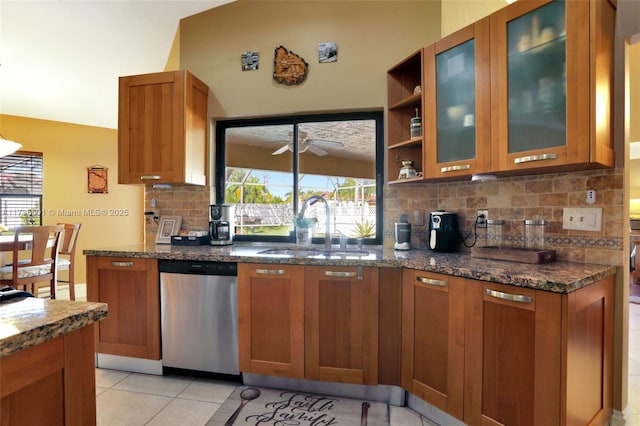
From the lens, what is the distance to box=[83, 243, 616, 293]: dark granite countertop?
1393mm

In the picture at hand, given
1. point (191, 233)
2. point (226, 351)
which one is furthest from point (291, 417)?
point (191, 233)

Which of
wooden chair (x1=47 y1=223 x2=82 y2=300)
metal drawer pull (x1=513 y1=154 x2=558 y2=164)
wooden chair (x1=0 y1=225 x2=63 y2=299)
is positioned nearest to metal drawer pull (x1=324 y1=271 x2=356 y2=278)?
metal drawer pull (x1=513 y1=154 x2=558 y2=164)

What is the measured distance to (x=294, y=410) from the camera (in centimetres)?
193

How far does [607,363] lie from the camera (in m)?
1.65

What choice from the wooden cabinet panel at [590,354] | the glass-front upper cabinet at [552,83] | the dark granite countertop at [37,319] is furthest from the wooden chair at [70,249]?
the wooden cabinet panel at [590,354]

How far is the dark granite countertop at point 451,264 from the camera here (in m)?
1.39

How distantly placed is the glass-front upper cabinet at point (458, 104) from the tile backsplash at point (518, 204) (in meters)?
0.38

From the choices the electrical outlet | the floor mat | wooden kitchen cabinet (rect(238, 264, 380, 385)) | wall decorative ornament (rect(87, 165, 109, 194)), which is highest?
wall decorative ornament (rect(87, 165, 109, 194))

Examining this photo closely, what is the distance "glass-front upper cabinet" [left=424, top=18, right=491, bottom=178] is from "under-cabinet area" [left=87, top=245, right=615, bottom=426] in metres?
0.58

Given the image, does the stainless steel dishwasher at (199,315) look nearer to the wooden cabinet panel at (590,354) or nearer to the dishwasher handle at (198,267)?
the dishwasher handle at (198,267)

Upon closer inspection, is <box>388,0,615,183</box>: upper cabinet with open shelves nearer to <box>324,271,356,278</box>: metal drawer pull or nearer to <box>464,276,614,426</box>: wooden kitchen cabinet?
<box>464,276,614,426</box>: wooden kitchen cabinet

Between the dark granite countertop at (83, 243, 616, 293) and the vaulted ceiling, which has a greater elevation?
the vaulted ceiling

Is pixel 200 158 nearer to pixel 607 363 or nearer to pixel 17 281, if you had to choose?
pixel 17 281

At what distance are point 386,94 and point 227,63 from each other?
1401mm
